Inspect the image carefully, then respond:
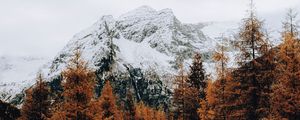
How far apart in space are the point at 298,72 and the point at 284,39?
2967 millimetres

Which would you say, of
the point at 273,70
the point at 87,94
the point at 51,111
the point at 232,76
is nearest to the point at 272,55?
the point at 273,70

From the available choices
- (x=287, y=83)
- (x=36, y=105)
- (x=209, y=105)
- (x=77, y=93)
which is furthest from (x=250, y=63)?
(x=36, y=105)

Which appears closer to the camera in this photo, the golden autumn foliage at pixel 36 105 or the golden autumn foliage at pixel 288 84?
the golden autumn foliage at pixel 288 84

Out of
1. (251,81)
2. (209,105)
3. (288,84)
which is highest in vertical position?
(251,81)

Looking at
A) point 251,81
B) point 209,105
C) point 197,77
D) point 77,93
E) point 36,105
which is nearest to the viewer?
point 251,81

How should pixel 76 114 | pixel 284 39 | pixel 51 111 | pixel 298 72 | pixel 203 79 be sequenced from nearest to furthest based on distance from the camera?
pixel 298 72
pixel 284 39
pixel 76 114
pixel 51 111
pixel 203 79

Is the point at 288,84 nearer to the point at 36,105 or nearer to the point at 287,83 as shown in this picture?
the point at 287,83

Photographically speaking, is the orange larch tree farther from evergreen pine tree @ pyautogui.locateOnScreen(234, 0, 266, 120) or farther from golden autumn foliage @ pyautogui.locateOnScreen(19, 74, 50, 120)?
golden autumn foliage @ pyautogui.locateOnScreen(19, 74, 50, 120)

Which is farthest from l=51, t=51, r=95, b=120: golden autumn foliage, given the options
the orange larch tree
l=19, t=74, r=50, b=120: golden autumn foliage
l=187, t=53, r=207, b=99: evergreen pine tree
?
the orange larch tree

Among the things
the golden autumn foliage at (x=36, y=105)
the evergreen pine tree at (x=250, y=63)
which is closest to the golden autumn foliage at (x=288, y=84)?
the evergreen pine tree at (x=250, y=63)

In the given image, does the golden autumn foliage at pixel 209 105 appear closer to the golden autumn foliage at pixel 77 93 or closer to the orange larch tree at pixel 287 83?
the orange larch tree at pixel 287 83

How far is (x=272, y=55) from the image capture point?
30.5m

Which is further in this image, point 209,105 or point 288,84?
point 209,105

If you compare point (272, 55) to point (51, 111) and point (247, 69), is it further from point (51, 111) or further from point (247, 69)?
point (51, 111)
